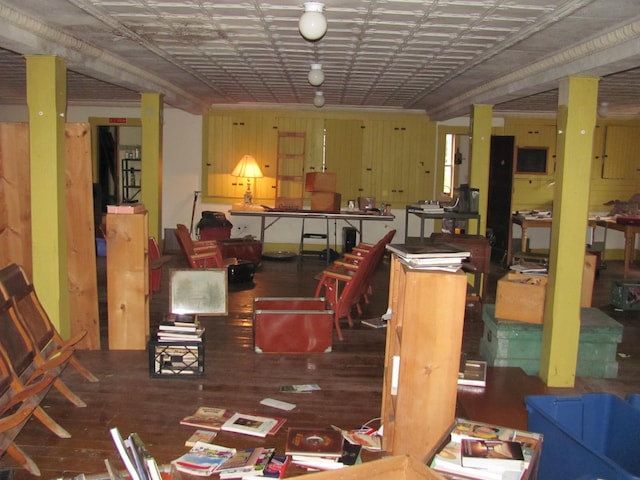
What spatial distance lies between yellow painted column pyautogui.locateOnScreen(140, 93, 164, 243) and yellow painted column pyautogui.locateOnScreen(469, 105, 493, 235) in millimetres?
4224

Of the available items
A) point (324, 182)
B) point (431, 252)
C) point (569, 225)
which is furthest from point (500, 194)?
point (431, 252)

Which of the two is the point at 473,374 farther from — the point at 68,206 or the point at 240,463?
the point at 68,206

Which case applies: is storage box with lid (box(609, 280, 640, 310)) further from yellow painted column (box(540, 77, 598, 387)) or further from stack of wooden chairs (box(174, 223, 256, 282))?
stack of wooden chairs (box(174, 223, 256, 282))

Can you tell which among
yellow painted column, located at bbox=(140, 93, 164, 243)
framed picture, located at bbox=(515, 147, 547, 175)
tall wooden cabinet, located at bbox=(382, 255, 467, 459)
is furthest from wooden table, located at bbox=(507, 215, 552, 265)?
tall wooden cabinet, located at bbox=(382, 255, 467, 459)

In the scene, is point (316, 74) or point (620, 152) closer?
point (316, 74)

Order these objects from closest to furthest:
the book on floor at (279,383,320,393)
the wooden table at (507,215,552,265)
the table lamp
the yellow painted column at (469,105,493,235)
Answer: the book on floor at (279,383,320,393)
the yellow painted column at (469,105,493,235)
the wooden table at (507,215,552,265)
the table lamp

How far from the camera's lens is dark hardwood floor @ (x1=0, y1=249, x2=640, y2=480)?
12.7ft

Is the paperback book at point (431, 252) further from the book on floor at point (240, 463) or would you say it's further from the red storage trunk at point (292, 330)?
the red storage trunk at point (292, 330)

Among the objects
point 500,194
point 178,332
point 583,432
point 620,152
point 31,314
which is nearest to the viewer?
point 583,432

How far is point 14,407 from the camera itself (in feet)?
12.0

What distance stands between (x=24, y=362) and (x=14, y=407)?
1.13ft

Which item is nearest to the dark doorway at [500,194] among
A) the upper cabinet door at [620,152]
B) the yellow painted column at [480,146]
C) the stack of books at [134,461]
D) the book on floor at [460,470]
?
the upper cabinet door at [620,152]

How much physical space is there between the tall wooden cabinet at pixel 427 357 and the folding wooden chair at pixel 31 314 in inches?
92.5

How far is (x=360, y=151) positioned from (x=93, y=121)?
5.23 metres
